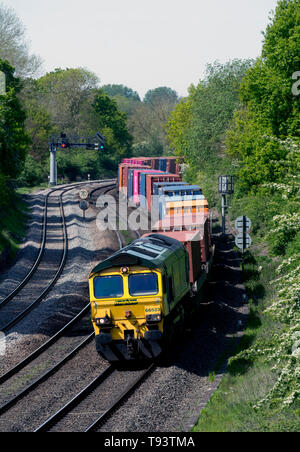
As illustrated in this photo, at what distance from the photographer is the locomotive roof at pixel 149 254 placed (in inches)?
656

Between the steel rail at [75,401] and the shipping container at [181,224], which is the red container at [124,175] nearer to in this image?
the shipping container at [181,224]

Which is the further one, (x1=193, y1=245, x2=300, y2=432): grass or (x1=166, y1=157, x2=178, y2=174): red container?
(x1=166, y1=157, x2=178, y2=174): red container

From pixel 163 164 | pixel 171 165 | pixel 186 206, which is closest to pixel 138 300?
pixel 186 206

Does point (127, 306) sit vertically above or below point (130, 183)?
below

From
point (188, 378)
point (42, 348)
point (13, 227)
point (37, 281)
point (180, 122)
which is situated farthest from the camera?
point (180, 122)

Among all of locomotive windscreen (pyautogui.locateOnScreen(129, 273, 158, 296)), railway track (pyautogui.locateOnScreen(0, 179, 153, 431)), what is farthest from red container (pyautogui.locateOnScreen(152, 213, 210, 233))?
locomotive windscreen (pyautogui.locateOnScreen(129, 273, 158, 296))

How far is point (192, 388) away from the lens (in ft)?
51.2

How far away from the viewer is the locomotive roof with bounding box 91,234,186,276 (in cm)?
1666

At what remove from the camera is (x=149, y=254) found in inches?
687

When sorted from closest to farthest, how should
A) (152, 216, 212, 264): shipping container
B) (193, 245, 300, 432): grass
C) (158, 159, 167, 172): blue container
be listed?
(193, 245, 300, 432): grass, (152, 216, 212, 264): shipping container, (158, 159, 167, 172): blue container

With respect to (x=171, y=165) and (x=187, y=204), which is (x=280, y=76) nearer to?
(x=187, y=204)

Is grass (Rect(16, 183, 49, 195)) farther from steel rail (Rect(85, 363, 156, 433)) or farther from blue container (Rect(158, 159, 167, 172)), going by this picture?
steel rail (Rect(85, 363, 156, 433))
